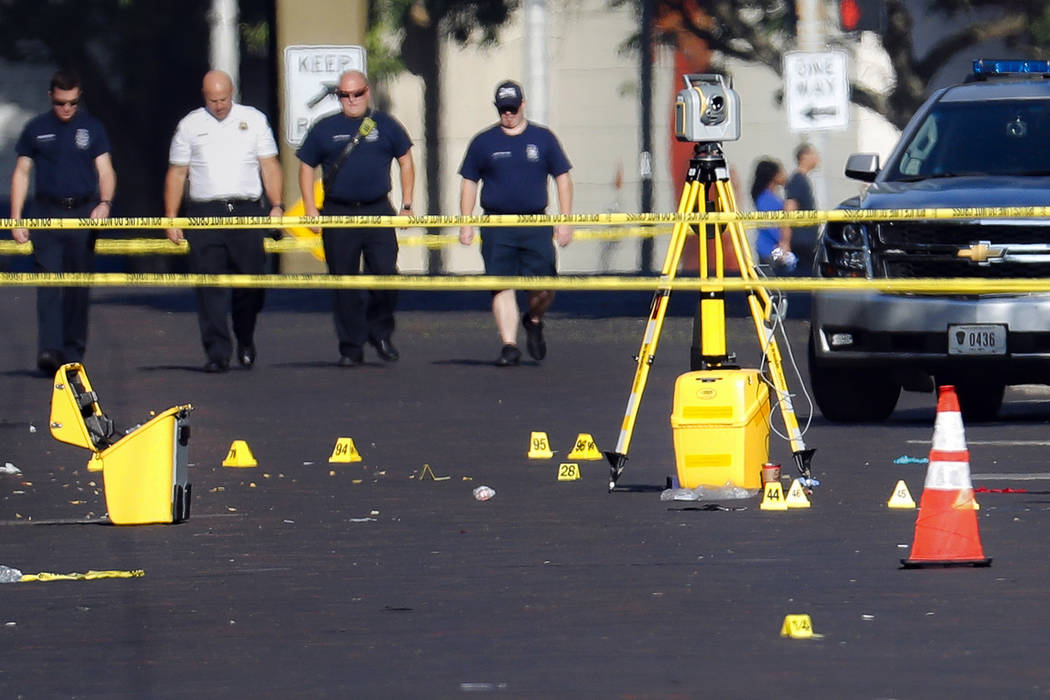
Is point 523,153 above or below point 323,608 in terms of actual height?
above

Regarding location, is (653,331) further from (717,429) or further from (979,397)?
(979,397)

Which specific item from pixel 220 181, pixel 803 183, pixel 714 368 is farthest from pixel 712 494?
pixel 803 183

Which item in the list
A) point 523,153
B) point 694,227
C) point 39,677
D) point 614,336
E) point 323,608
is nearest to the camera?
point 39,677

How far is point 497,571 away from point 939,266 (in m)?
5.09

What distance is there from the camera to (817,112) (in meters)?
24.9

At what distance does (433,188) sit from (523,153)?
1597 centimetres

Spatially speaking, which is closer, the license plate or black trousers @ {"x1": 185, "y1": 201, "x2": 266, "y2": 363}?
the license plate

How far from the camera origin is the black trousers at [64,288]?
16.9 m

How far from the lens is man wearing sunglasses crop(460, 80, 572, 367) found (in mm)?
17781

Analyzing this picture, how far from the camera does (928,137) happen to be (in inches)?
565

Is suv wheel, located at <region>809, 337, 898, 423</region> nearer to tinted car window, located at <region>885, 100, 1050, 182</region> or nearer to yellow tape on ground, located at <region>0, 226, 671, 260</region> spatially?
tinted car window, located at <region>885, 100, 1050, 182</region>

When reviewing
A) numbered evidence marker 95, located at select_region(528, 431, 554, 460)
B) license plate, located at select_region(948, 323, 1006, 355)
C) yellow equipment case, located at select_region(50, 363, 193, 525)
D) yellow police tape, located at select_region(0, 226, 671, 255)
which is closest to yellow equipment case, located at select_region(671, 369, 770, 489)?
numbered evidence marker 95, located at select_region(528, 431, 554, 460)

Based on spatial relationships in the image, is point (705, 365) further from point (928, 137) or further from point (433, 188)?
point (433, 188)

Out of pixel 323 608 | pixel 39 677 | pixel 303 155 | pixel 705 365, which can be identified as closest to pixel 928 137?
pixel 705 365
